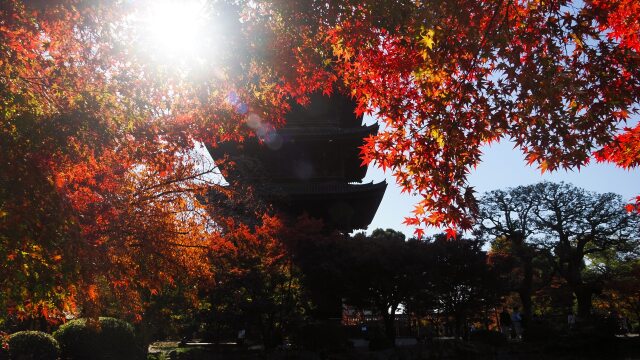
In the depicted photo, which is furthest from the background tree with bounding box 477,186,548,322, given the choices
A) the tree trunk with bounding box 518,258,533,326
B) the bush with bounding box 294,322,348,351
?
the bush with bounding box 294,322,348,351

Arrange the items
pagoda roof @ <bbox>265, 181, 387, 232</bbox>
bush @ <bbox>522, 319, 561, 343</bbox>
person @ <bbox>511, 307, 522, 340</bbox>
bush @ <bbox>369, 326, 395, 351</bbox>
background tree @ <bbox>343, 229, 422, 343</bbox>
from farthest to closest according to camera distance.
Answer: pagoda roof @ <bbox>265, 181, 387, 232</bbox>
person @ <bbox>511, 307, 522, 340</bbox>
background tree @ <bbox>343, 229, 422, 343</bbox>
bush @ <bbox>369, 326, 395, 351</bbox>
bush @ <bbox>522, 319, 561, 343</bbox>

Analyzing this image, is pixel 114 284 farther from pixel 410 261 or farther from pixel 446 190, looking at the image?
pixel 410 261

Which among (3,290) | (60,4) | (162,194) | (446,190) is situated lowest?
(3,290)

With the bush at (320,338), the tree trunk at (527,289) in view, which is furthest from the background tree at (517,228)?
the bush at (320,338)

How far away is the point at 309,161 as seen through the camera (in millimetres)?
20703

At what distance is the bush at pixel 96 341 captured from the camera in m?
11.7

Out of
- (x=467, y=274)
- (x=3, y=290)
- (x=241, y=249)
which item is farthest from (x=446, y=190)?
(x=467, y=274)

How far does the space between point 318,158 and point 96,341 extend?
1190 cm

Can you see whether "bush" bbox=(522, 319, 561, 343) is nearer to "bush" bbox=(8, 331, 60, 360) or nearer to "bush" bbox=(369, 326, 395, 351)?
"bush" bbox=(369, 326, 395, 351)

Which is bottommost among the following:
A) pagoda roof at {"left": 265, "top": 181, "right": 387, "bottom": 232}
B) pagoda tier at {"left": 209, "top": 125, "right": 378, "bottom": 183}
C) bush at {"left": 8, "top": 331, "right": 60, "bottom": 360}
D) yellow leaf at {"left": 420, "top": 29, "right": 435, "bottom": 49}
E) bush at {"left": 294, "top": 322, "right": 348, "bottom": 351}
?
bush at {"left": 8, "top": 331, "right": 60, "bottom": 360}

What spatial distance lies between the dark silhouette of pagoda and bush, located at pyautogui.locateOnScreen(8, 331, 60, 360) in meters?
9.25

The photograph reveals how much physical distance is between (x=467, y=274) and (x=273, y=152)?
33.1 ft

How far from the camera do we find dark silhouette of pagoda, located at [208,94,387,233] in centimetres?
1908

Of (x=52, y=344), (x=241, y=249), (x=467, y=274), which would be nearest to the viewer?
(x=52, y=344)
